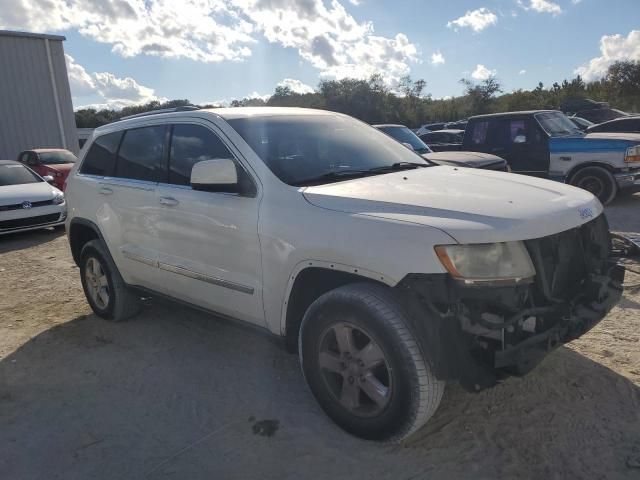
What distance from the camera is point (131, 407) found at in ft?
11.0

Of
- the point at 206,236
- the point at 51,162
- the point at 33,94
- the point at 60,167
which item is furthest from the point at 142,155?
the point at 33,94

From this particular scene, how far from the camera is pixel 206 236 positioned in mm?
3477

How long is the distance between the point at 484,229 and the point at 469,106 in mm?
53671

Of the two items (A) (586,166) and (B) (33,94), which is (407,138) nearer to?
(A) (586,166)

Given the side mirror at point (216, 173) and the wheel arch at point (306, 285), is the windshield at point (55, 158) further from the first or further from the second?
the wheel arch at point (306, 285)

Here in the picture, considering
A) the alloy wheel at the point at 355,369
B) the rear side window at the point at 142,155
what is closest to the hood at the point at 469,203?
the alloy wheel at the point at 355,369

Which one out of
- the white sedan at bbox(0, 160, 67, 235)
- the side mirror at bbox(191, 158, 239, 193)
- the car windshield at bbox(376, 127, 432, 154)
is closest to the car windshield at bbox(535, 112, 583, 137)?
the car windshield at bbox(376, 127, 432, 154)

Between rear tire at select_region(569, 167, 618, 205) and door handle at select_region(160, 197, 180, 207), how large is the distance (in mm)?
7664

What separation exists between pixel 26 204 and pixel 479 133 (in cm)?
854

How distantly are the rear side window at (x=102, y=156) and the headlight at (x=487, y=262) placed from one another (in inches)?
131

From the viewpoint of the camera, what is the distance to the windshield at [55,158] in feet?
46.3

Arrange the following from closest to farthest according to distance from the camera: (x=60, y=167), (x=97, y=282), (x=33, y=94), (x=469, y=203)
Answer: (x=469, y=203) → (x=97, y=282) → (x=60, y=167) → (x=33, y=94)

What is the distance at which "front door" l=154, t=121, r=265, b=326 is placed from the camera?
10.6ft

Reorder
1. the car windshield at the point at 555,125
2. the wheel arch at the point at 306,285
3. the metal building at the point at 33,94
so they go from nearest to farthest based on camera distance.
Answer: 1. the wheel arch at the point at 306,285
2. the car windshield at the point at 555,125
3. the metal building at the point at 33,94
